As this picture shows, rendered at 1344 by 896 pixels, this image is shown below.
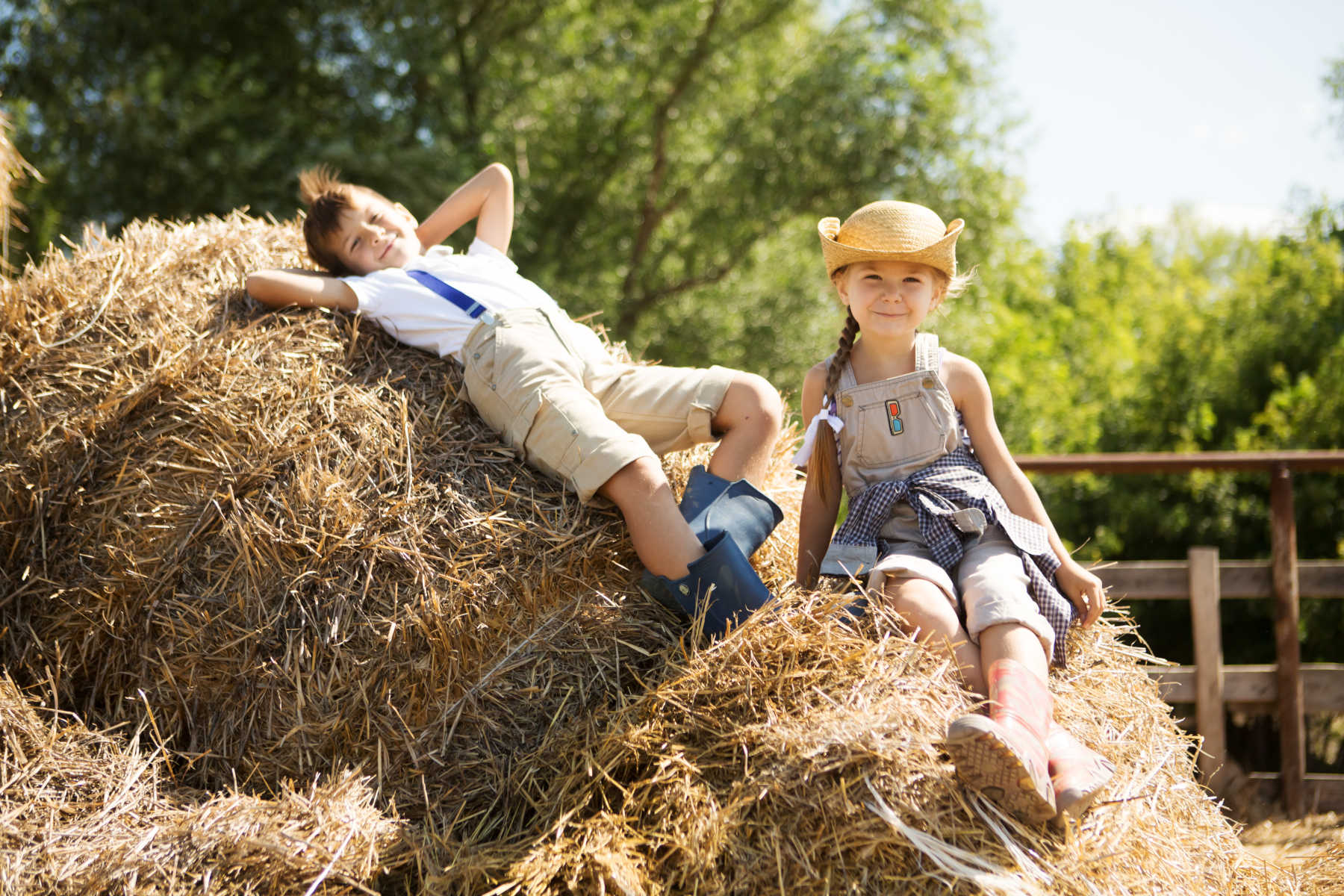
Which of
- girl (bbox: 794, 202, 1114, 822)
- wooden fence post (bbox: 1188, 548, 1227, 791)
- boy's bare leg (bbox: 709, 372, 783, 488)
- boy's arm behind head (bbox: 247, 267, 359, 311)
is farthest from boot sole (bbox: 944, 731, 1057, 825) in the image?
wooden fence post (bbox: 1188, 548, 1227, 791)

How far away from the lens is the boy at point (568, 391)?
2.48 meters

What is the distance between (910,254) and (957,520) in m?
0.69

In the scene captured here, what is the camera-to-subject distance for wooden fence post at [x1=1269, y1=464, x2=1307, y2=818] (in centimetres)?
435

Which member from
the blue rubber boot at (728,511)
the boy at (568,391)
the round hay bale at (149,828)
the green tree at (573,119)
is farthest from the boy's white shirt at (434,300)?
the green tree at (573,119)

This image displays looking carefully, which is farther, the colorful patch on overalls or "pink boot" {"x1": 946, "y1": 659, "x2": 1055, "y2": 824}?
the colorful patch on overalls

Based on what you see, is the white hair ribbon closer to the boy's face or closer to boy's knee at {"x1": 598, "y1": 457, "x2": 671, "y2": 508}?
boy's knee at {"x1": 598, "y1": 457, "x2": 671, "y2": 508}

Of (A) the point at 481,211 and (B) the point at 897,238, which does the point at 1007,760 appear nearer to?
(B) the point at 897,238

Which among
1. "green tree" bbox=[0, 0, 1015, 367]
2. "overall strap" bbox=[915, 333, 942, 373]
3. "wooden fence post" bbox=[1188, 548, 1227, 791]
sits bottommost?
"wooden fence post" bbox=[1188, 548, 1227, 791]

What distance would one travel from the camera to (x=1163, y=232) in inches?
1679

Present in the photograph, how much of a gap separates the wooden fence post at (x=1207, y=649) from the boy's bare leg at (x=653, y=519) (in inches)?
126

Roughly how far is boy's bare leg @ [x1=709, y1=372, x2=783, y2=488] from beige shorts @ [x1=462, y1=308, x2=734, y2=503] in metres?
0.04

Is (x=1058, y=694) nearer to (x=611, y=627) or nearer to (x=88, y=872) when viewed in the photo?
(x=611, y=627)

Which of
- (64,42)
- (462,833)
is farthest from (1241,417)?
(64,42)

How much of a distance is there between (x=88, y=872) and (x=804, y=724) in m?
1.51
